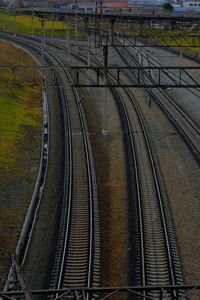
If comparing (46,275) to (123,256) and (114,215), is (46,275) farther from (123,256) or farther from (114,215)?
(114,215)

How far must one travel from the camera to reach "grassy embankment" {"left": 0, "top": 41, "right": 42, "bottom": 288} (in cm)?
1761

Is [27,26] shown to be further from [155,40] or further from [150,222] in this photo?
[150,222]

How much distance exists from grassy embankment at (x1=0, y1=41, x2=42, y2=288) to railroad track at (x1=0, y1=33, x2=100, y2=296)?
166cm

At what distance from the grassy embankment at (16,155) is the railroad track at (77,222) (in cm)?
166

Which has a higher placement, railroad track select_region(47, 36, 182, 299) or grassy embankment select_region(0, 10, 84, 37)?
grassy embankment select_region(0, 10, 84, 37)

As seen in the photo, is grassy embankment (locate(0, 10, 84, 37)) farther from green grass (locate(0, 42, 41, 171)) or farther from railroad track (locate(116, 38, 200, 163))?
railroad track (locate(116, 38, 200, 163))

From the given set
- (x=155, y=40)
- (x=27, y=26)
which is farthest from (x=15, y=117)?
(x=27, y=26)

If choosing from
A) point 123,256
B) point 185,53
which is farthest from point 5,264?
point 185,53

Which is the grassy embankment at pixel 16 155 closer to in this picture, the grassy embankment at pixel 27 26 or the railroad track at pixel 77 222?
the railroad track at pixel 77 222

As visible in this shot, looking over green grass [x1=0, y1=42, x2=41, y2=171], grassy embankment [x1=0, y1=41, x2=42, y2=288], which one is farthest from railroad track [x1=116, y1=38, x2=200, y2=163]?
green grass [x1=0, y1=42, x2=41, y2=171]

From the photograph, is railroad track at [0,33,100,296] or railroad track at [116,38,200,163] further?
railroad track at [116,38,200,163]

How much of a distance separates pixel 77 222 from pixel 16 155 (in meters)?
8.79

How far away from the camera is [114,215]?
18891 mm

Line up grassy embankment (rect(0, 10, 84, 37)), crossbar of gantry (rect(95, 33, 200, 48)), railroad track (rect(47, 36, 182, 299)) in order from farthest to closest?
grassy embankment (rect(0, 10, 84, 37))
crossbar of gantry (rect(95, 33, 200, 48))
railroad track (rect(47, 36, 182, 299))
